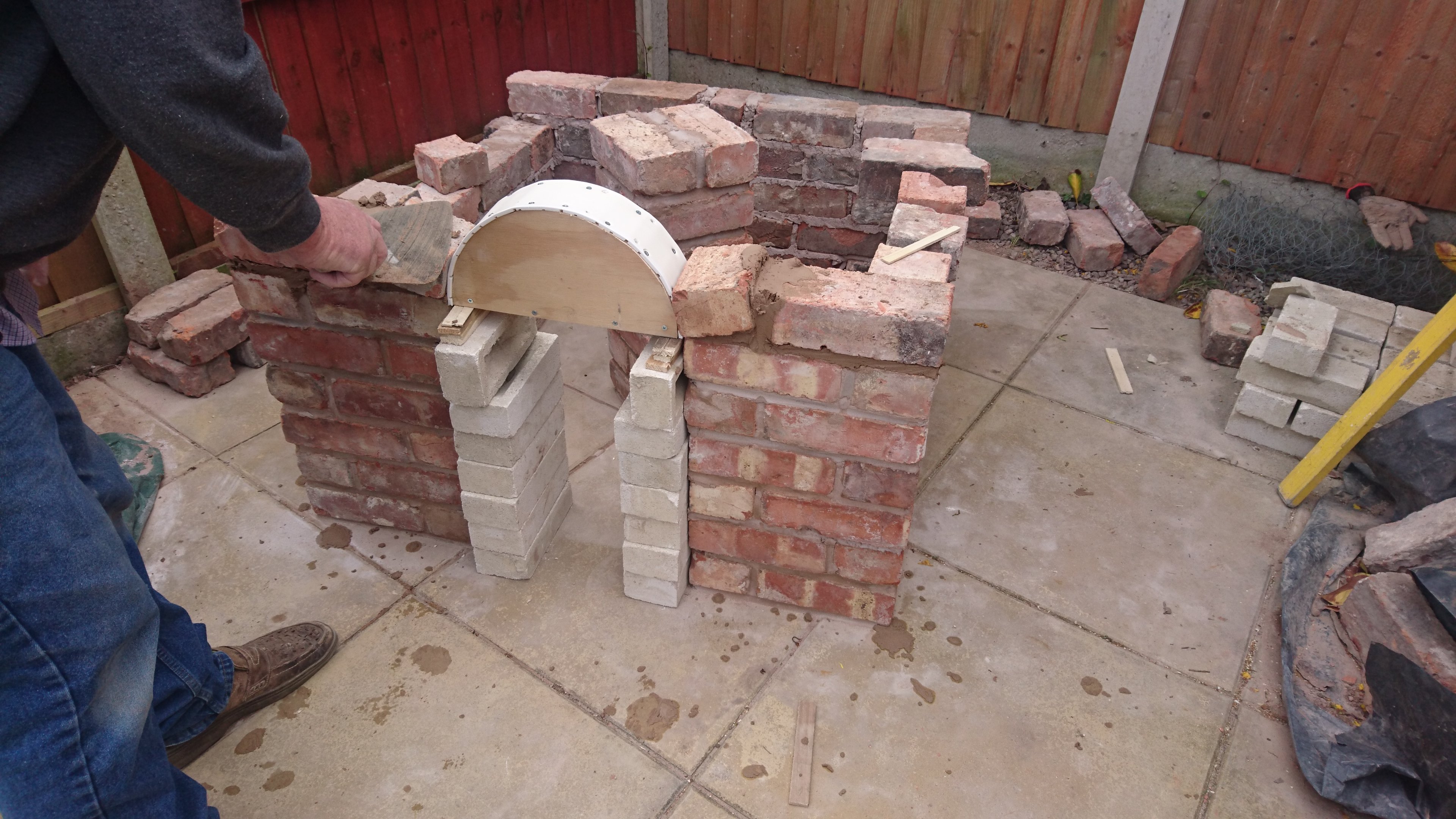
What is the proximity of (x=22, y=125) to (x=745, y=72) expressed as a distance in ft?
17.2

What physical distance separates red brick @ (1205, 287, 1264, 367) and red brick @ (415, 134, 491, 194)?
119 inches

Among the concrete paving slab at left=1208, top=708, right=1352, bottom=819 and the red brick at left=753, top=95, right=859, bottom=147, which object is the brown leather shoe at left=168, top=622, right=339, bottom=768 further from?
the red brick at left=753, top=95, right=859, bottom=147

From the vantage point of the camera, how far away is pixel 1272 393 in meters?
3.17

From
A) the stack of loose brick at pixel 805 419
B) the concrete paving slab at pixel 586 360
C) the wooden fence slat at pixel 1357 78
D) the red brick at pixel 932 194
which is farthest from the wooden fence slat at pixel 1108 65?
the stack of loose brick at pixel 805 419

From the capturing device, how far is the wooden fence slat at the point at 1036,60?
4.84 metres

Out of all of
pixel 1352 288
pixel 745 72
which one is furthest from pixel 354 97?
pixel 1352 288

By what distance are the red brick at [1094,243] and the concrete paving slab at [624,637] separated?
2.94 meters

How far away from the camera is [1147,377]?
3588mm

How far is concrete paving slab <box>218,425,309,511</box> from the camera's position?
2.81m

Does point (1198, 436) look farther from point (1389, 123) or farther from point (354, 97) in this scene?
point (354, 97)

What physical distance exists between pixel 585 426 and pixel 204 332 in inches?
57.8

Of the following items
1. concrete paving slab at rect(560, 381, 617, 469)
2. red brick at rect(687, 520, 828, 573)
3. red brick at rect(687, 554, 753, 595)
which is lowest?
concrete paving slab at rect(560, 381, 617, 469)

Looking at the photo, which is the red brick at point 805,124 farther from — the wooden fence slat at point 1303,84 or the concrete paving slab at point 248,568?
the wooden fence slat at point 1303,84

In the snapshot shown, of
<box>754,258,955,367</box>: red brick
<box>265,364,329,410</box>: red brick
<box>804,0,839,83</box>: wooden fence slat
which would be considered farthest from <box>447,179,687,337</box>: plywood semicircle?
<box>804,0,839,83</box>: wooden fence slat
